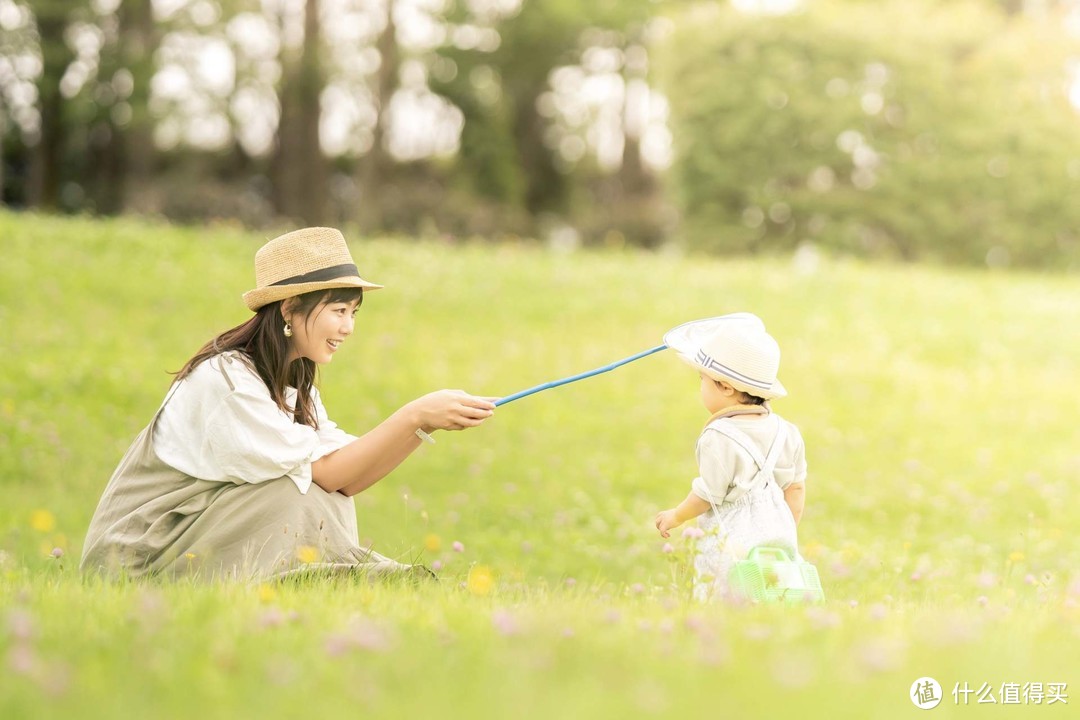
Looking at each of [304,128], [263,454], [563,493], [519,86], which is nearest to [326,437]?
[263,454]

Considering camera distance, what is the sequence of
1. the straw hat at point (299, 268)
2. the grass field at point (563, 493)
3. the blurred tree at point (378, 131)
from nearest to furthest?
the grass field at point (563, 493)
the straw hat at point (299, 268)
the blurred tree at point (378, 131)

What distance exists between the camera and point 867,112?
1862cm

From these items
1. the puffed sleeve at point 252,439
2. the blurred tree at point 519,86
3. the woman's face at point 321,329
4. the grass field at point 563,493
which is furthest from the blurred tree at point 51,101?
the puffed sleeve at point 252,439

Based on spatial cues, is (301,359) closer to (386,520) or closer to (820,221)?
(386,520)

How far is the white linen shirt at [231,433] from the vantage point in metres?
4.02

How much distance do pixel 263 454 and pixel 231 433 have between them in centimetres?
13

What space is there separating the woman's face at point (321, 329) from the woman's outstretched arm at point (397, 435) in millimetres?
350

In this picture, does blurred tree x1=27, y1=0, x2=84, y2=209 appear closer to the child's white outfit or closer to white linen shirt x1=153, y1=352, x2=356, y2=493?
white linen shirt x1=153, y1=352, x2=356, y2=493

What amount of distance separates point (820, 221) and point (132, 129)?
13553mm

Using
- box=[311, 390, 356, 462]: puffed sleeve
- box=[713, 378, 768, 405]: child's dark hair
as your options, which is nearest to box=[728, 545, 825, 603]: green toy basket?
box=[713, 378, 768, 405]: child's dark hair

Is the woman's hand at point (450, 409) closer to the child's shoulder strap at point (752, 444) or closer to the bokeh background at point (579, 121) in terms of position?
the child's shoulder strap at point (752, 444)

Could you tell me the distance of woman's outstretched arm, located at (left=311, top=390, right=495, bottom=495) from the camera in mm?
4059

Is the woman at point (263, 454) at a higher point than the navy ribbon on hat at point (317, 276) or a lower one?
lower

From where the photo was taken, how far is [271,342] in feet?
14.0
